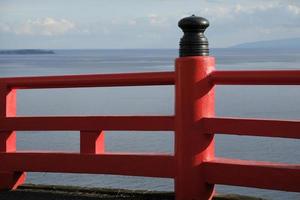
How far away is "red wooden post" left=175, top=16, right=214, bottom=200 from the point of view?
5.14 meters

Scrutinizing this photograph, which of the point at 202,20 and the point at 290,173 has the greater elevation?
the point at 202,20

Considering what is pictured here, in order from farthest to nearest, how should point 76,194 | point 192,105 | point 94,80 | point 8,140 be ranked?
point 8,140, point 76,194, point 94,80, point 192,105

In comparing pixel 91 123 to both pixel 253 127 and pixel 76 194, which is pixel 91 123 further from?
pixel 253 127

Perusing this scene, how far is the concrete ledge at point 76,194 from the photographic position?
18.9ft

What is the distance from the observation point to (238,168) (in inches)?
203

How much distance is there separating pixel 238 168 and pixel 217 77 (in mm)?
669

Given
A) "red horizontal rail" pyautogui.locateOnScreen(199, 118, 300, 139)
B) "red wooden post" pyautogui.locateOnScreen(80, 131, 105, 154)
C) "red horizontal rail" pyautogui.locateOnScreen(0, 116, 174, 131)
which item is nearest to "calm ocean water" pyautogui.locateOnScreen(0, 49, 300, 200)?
"red horizontal rail" pyautogui.locateOnScreen(0, 116, 174, 131)

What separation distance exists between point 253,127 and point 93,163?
1.48m

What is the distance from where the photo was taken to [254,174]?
507 centimetres

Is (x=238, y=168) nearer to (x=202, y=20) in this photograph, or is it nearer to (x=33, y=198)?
(x=202, y=20)

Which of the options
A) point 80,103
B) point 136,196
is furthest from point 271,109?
point 136,196

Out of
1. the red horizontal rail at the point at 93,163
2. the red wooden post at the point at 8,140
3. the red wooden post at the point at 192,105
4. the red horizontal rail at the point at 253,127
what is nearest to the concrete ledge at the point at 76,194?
the red wooden post at the point at 8,140

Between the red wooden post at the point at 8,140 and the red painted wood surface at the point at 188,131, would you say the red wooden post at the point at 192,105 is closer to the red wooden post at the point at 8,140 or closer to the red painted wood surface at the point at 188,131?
the red painted wood surface at the point at 188,131

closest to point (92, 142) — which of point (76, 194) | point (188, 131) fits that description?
point (76, 194)
